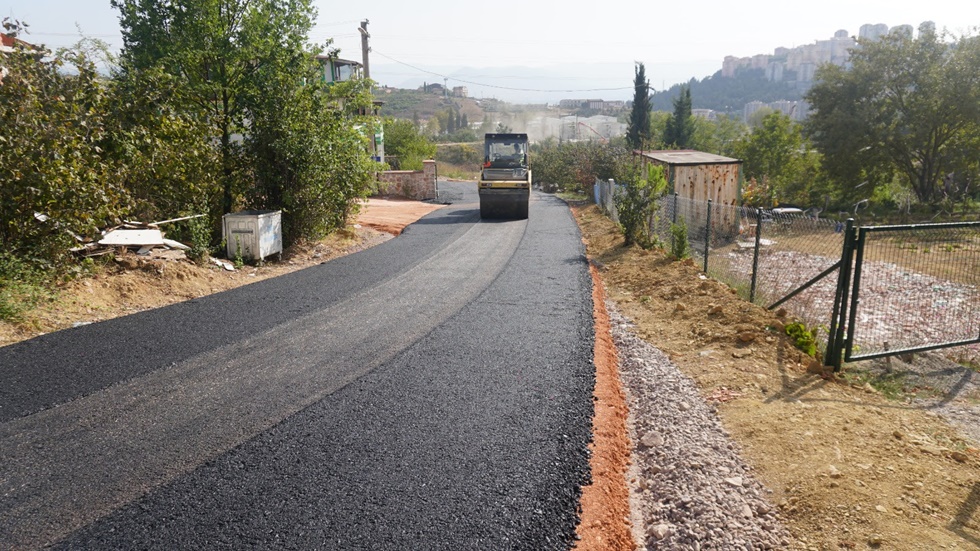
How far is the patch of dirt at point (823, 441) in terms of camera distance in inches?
149

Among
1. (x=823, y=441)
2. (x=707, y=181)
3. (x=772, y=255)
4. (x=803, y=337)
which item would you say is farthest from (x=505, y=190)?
(x=823, y=441)

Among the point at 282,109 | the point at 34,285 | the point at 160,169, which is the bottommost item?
the point at 34,285

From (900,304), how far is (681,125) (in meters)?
56.0

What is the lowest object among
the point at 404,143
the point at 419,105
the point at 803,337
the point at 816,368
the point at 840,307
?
the point at 816,368

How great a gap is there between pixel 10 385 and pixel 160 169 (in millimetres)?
5867

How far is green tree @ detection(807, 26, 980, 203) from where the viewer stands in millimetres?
27891

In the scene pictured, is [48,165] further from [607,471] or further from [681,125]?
[681,125]

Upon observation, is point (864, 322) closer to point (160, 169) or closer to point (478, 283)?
point (478, 283)

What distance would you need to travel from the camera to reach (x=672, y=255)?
41.4 ft

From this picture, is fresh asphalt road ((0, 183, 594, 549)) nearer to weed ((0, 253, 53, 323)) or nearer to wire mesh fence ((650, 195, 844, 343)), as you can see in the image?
weed ((0, 253, 53, 323))

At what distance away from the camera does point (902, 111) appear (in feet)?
96.4

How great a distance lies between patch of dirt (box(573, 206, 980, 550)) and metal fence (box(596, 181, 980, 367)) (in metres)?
0.61

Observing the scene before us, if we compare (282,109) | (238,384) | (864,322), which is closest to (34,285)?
(238,384)

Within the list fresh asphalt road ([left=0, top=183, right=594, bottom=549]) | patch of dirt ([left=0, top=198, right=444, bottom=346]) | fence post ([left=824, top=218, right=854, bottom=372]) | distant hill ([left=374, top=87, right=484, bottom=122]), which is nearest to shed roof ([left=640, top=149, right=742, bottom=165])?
patch of dirt ([left=0, top=198, right=444, bottom=346])
